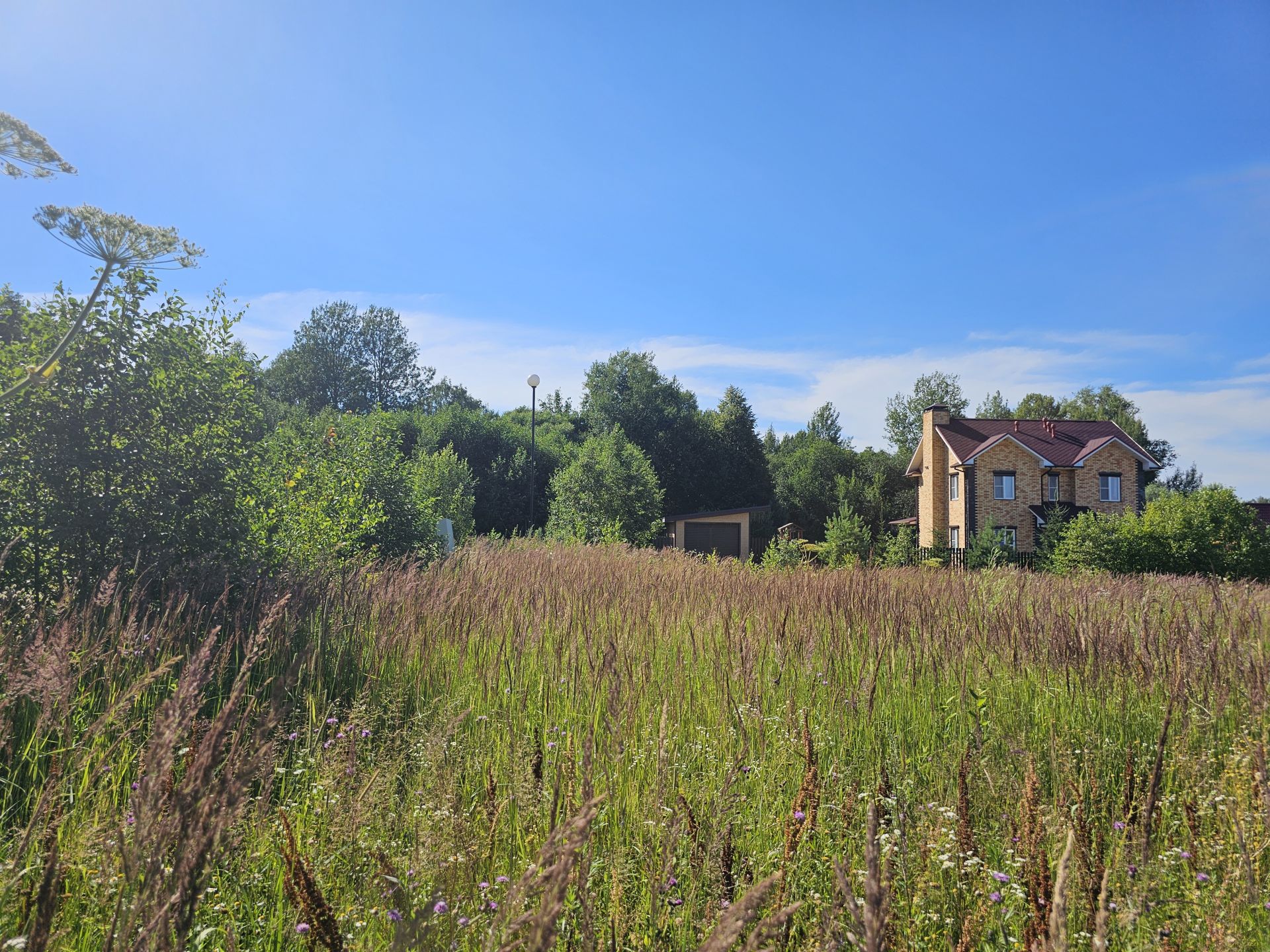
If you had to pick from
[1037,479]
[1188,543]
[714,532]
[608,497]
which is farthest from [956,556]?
[608,497]

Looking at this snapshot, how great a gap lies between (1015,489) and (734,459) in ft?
56.2

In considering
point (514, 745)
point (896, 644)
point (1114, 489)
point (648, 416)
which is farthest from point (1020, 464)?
point (514, 745)

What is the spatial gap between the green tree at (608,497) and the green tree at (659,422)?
19.9 meters

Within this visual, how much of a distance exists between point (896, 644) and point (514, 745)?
8.26 feet

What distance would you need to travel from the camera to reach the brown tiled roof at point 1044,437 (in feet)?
117

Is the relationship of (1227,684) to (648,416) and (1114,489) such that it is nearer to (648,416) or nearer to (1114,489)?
(1114,489)

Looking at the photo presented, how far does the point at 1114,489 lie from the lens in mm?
35719

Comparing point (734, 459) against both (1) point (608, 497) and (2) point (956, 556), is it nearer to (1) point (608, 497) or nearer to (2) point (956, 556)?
(2) point (956, 556)

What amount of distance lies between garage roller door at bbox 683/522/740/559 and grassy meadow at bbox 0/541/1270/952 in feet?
102

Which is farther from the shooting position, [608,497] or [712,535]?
[712,535]

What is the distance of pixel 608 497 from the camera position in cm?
2433

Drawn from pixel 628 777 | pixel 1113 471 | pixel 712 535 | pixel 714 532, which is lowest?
pixel 628 777

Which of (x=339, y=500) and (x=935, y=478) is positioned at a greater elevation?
(x=935, y=478)

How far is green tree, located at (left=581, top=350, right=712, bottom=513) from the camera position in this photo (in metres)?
46.3
